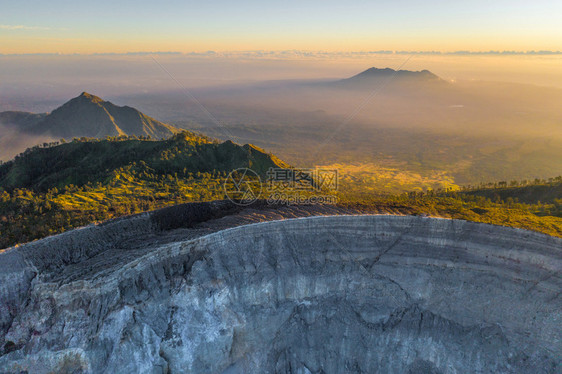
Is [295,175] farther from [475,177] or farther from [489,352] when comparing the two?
[475,177]

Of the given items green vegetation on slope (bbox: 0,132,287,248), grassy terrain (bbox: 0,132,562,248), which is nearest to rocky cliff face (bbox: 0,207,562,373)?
grassy terrain (bbox: 0,132,562,248)

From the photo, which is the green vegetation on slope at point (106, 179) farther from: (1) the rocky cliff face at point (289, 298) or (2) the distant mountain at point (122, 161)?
(1) the rocky cliff face at point (289, 298)

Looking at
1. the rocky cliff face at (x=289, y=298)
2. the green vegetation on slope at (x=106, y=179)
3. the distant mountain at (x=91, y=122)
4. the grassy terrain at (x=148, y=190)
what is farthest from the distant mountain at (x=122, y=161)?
the distant mountain at (x=91, y=122)

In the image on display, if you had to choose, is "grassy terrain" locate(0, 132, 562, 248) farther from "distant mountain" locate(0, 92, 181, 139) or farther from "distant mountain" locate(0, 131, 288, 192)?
"distant mountain" locate(0, 92, 181, 139)

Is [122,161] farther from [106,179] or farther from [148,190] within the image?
[148,190]

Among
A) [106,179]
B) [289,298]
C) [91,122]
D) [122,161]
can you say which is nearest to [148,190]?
[106,179]

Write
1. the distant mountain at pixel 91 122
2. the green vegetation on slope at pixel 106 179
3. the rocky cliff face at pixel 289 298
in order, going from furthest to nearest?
the distant mountain at pixel 91 122 < the green vegetation on slope at pixel 106 179 < the rocky cliff face at pixel 289 298
